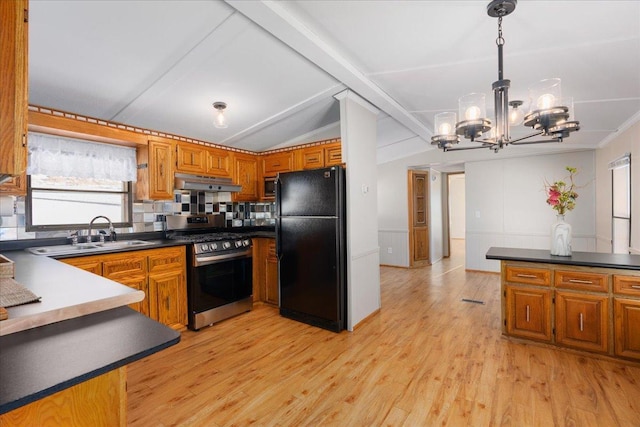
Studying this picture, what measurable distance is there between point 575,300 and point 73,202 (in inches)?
183

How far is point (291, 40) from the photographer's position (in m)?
2.13

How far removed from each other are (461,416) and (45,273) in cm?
249

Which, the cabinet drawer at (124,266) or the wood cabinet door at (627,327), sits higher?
the cabinet drawer at (124,266)

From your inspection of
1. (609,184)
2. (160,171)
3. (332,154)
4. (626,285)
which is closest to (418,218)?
(609,184)

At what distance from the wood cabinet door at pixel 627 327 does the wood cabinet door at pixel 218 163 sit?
401 cm

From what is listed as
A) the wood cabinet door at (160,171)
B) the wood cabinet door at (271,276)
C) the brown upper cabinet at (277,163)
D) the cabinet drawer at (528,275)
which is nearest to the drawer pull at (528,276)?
the cabinet drawer at (528,275)

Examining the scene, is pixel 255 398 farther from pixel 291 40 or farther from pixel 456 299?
pixel 456 299

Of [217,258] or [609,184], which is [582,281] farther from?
[217,258]

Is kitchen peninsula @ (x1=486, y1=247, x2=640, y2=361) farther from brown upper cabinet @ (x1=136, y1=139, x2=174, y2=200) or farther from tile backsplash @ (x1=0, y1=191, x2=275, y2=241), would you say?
brown upper cabinet @ (x1=136, y1=139, x2=174, y2=200)

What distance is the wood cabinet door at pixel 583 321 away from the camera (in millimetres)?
2445

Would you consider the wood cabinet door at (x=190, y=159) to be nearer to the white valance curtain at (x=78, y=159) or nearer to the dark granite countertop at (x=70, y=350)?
the white valance curtain at (x=78, y=159)

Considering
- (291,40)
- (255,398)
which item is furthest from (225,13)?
(255,398)

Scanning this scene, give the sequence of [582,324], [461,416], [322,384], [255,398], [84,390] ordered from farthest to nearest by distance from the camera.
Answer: [582,324]
[322,384]
[255,398]
[461,416]
[84,390]

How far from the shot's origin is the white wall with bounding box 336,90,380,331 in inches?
125
